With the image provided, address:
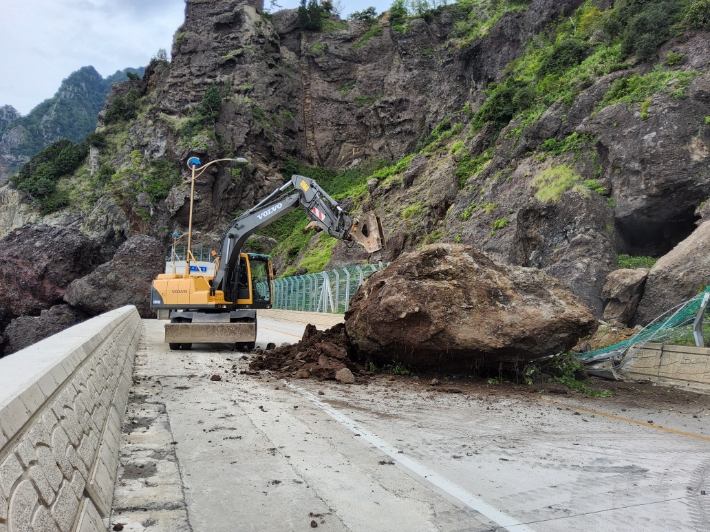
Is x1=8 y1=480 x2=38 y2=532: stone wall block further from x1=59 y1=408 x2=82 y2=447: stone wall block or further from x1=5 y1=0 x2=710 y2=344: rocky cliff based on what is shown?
x1=5 y1=0 x2=710 y2=344: rocky cliff

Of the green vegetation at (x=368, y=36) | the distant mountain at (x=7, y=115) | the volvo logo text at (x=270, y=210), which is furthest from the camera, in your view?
the distant mountain at (x=7, y=115)

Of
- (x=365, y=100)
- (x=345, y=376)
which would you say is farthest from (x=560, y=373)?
(x=365, y=100)

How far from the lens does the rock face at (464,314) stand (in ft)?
29.3

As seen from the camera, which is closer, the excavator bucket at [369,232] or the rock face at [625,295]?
the excavator bucket at [369,232]

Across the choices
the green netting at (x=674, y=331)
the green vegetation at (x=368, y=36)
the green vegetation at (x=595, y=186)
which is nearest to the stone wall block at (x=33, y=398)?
the green netting at (x=674, y=331)

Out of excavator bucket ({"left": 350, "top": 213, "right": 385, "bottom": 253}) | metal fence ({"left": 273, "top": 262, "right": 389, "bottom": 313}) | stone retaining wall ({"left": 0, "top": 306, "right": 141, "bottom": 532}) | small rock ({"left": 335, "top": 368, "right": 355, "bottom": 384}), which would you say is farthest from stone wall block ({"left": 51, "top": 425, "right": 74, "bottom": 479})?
metal fence ({"left": 273, "top": 262, "right": 389, "bottom": 313})

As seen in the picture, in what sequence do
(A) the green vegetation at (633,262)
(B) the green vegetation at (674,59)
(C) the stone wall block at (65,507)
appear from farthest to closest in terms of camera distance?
1. (B) the green vegetation at (674,59)
2. (A) the green vegetation at (633,262)
3. (C) the stone wall block at (65,507)

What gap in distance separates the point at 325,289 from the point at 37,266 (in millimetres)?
13386

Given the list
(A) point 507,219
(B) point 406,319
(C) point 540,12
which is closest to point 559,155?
(A) point 507,219

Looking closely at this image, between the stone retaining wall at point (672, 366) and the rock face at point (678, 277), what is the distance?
348 cm

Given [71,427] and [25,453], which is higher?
[25,453]

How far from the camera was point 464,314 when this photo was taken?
9055 mm

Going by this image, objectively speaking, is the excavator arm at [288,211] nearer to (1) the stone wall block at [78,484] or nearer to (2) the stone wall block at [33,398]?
(1) the stone wall block at [78,484]

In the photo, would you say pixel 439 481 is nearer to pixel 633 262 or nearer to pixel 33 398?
pixel 33 398
